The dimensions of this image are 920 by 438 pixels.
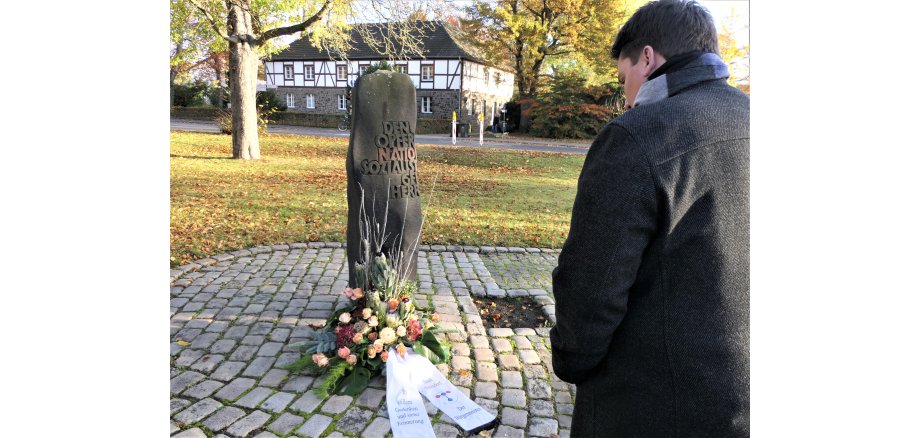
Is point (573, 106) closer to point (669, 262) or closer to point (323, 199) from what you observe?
point (323, 199)

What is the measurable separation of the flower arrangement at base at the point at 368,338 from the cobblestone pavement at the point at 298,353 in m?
0.10

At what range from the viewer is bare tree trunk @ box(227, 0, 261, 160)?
14.5m

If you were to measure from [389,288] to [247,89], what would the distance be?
42.6 feet

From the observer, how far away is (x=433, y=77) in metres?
32.8

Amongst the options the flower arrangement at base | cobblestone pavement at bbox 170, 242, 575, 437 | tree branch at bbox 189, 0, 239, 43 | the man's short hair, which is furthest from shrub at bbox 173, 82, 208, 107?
the man's short hair

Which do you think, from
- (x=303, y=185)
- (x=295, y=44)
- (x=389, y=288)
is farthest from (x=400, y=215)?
(x=295, y=44)

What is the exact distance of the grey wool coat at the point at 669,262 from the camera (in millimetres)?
1290

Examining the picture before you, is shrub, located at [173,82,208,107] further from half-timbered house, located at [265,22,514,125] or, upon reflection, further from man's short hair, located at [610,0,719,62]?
man's short hair, located at [610,0,719,62]

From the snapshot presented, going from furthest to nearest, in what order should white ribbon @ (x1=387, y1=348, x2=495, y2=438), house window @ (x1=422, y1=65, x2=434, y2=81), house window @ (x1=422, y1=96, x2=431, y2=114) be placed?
house window @ (x1=422, y1=96, x2=431, y2=114) → house window @ (x1=422, y1=65, x2=434, y2=81) → white ribbon @ (x1=387, y1=348, x2=495, y2=438)

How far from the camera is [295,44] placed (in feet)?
120

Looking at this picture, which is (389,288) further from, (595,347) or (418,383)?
(595,347)

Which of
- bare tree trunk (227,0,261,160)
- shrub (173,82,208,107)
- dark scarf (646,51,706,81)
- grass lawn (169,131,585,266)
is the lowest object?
grass lawn (169,131,585,266)

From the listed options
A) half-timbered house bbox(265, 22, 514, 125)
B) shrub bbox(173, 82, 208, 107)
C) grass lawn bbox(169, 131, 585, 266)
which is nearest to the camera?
grass lawn bbox(169, 131, 585, 266)

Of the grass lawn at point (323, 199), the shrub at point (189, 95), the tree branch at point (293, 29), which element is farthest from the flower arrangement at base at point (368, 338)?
the shrub at point (189, 95)
